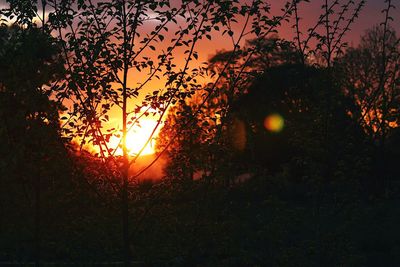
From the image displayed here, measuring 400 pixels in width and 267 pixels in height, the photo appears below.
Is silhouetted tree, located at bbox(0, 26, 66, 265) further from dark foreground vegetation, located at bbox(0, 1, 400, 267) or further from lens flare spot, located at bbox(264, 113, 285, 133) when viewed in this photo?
lens flare spot, located at bbox(264, 113, 285, 133)

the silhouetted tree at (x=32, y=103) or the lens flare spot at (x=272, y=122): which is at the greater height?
the lens flare spot at (x=272, y=122)

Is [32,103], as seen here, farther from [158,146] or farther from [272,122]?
[272,122]

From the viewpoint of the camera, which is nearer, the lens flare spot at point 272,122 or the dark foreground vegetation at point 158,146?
the dark foreground vegetation at point 158,146

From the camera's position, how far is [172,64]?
741 cm

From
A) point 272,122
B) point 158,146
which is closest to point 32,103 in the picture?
point 158,146

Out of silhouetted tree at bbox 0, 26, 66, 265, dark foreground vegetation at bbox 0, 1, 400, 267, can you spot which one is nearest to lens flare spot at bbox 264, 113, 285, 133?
dark foreground vegetation at bbox 0, 1, 400, 267

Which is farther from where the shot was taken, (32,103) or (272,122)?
(272,122)

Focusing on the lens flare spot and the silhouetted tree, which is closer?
the silhouetted tree

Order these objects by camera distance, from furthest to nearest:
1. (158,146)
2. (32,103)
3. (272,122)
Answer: (272,122) → (158,146) → (32,103)

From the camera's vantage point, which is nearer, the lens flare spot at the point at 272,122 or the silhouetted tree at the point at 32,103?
the silhouetted tree at the point at 32,103

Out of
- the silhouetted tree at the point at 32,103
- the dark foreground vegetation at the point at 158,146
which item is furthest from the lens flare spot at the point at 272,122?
the silhouetted tree at the point at 32,103

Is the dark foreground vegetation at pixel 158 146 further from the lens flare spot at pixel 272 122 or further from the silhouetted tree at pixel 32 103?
the lens flare spot at pixel 272 122

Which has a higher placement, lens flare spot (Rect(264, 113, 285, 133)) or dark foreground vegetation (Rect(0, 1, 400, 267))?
lens flare spot (Rect(264, 113, 285, 133))

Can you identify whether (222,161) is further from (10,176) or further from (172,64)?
(10,176)
